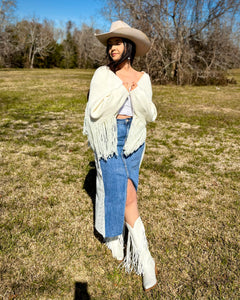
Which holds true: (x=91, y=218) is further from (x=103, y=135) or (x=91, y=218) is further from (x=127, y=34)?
(x=127, y=34)

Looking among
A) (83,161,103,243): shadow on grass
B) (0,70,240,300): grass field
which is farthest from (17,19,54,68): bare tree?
(83,161,103,243): shadow on grass

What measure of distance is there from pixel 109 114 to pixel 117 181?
551mm

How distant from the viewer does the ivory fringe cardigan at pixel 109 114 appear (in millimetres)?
1896

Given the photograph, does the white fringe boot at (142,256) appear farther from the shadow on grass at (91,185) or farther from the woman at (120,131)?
the shadow on grass at (91,185)

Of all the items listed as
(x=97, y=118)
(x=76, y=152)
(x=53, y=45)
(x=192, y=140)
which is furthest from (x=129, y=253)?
(x=53, y=45)

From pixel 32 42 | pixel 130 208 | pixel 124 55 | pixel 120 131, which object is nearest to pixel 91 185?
pixel 130 208

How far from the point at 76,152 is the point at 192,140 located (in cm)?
288

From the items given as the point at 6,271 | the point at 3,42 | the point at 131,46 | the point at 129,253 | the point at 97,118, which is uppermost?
the point at 3,42

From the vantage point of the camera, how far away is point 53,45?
4494cm

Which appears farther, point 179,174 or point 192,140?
point 192,140

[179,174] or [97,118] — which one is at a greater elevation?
[97,118]

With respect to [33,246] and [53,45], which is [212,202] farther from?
[53,45]

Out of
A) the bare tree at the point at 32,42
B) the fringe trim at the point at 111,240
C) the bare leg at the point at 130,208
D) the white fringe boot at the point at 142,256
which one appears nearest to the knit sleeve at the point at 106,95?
the bare leg at the point at 130,208

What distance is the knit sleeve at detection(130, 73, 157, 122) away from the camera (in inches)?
77.3
